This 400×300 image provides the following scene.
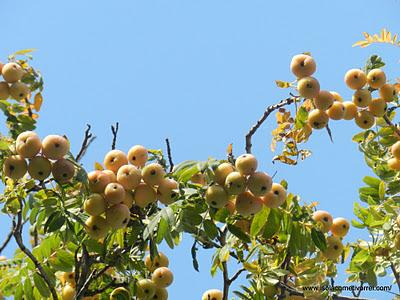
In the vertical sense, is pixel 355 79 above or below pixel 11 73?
above

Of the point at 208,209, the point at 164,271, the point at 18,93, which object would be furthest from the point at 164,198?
the point at 18,93

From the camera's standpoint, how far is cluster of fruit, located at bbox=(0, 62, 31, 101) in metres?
5.44

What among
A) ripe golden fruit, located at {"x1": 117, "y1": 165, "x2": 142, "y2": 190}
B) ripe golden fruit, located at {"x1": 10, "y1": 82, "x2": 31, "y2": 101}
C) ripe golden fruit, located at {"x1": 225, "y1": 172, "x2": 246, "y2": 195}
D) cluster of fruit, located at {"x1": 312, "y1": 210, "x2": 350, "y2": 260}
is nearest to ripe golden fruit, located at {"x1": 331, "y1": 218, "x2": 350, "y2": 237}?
cluster of fruit, located at {"x1": 312, "y1": 210, "x2": 350, "y2": 260}

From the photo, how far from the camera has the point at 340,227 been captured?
16.4ft

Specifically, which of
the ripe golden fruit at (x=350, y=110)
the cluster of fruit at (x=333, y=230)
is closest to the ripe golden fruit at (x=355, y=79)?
the ripe golden fruit at (x=350, y=110)

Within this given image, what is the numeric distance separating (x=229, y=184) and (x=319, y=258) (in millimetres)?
1255

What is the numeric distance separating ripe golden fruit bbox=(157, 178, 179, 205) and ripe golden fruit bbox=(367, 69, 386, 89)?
1.77 metres

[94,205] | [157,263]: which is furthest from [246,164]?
[157,263]

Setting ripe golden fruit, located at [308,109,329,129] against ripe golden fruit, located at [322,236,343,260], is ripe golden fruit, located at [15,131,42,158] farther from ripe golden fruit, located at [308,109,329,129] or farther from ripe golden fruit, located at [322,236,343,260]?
ripe golden fruit, located at [322,236,343,260]

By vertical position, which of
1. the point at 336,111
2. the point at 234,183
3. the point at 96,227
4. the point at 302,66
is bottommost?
the point at 96,227

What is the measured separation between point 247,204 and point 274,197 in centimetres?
18

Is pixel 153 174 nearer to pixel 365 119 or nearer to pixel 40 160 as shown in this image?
pixel 40 160

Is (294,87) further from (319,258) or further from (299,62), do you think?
(319,258)

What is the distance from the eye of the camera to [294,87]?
17.0 ft
